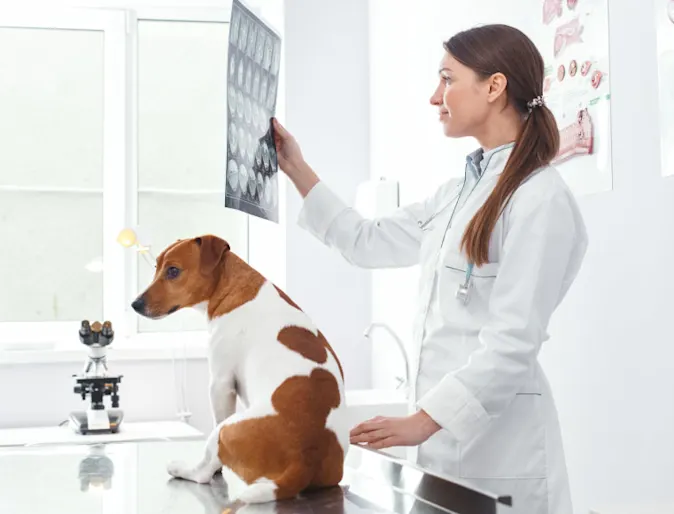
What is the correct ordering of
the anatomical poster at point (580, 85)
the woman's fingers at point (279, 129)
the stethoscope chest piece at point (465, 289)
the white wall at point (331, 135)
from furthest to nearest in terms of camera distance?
the white wall at point (331, 135) → the anatomical poster at point (580, 85) → the woman's fingers at point (279, 129) → the stethoscope chest piece at point (465, 289)

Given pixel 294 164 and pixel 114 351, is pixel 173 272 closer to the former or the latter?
pixel 294 164

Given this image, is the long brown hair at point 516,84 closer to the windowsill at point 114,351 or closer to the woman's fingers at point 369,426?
the woman's fingers at point 369,426

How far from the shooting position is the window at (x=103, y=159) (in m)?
3.58

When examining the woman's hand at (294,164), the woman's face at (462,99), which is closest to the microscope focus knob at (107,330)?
the woman's hand at (294,164)

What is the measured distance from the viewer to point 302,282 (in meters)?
3.41

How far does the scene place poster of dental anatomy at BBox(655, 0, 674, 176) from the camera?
1599 millimetres

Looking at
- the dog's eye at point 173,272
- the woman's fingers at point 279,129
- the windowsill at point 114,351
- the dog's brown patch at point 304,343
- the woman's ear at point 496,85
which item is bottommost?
the windowsill at point 114,351

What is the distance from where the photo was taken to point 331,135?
3.50 m

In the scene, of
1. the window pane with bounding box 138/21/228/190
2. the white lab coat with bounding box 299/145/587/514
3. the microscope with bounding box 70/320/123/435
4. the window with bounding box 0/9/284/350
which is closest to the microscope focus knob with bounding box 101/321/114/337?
the microscope with bounding box 70/320/123/435

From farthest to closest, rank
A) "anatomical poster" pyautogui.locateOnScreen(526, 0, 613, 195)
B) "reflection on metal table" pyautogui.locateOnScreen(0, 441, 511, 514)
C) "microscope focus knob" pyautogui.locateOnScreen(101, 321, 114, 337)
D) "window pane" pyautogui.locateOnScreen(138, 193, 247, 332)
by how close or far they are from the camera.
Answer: "window pane" pyautogui.locateOnScreen(138, 193, 247, 332)
"microscope focus knob" pyautogui.locateOnScreen(101, 321, 114, 337)
"anatomical poster" pyautogui.locateOnScreen(526, 0, 613, 195)
"reflection on metal table" pyautogui.locateOnScreen(0, 441, 511, 514)

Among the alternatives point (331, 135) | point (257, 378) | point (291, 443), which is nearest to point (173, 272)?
point (257, 378)

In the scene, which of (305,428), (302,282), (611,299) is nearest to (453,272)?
(305,428)

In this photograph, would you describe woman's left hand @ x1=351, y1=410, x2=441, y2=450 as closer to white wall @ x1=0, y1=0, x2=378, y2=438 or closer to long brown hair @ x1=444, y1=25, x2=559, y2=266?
long brown hair @ x1=444, y1=25, x2=559, y2=266

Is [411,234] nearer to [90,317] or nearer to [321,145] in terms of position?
[321,145]
